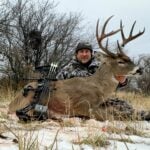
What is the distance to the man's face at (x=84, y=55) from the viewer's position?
8.74 metres

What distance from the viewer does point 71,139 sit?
448cm

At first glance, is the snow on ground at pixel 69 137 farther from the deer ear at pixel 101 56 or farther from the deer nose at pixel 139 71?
the deer ear at pixel 101 56

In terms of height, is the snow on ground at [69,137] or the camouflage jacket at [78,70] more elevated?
the camouflage jacket at [78,70]

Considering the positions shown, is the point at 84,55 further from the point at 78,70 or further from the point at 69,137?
the point at 69,137

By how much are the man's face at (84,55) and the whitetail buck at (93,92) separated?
0.88ft

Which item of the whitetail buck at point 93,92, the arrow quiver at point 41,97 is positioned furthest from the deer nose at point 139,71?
the arrow quiver at point 41,97

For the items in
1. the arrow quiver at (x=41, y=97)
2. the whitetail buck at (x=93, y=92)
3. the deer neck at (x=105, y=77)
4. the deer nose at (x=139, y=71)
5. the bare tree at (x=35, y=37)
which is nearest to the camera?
the arrow quiver at (x=41, y=97)

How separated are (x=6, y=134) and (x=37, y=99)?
2.39m

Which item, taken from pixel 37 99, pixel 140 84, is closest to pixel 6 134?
pixel 37 99

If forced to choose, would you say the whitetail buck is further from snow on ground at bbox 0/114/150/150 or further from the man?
snow on ground at bbox 0/114/150/150

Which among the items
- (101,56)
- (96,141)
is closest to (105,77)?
(101,56)

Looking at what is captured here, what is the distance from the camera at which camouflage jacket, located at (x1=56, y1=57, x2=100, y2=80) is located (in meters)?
8.66

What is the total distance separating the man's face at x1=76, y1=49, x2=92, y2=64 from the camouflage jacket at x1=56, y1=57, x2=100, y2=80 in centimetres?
9

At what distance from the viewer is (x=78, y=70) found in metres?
8.76
